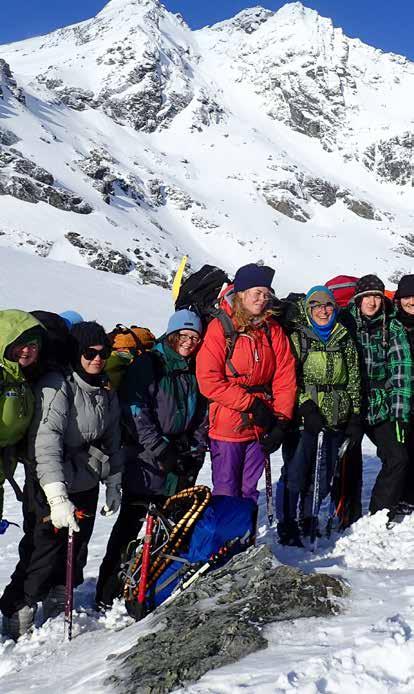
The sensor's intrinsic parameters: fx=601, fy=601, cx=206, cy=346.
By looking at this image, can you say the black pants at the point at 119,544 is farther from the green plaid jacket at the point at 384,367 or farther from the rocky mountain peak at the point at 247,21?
the rocky mountain peak at the point at 247,21

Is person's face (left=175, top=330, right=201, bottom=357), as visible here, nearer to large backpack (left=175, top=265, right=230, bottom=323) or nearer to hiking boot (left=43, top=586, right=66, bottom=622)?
large backpack (left=175, top=265, right=230, bottom=323)

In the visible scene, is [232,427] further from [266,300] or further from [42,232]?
[42,232]

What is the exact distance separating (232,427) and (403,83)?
16446 centimetres

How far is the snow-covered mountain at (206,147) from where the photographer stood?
196 ft

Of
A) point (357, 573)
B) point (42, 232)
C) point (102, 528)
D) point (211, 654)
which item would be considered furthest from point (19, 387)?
point (42, 232)

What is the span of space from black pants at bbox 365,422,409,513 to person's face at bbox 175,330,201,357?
1854 mm

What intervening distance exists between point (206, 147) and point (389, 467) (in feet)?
359

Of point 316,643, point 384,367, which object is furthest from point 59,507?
point 384,367

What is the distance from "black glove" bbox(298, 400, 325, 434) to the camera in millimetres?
4887

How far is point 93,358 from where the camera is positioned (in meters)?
4.11

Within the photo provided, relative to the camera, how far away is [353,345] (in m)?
5.02

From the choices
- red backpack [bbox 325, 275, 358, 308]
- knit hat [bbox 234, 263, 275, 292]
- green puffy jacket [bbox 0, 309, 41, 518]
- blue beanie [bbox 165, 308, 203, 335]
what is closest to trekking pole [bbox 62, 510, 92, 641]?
green puffy jacket [bbox 0, 309, 41, 518]

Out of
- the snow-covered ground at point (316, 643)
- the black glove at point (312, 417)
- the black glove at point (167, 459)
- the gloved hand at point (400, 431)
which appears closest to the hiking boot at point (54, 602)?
the snow-covered ground at point (316, 643)

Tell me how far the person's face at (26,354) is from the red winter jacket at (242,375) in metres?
1.24
